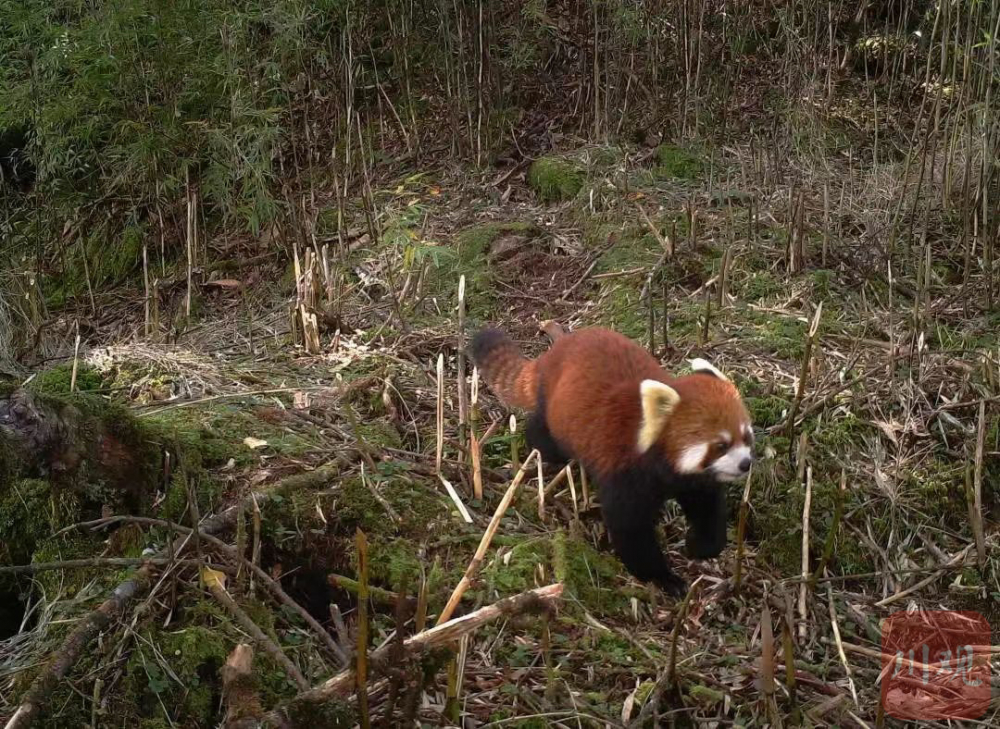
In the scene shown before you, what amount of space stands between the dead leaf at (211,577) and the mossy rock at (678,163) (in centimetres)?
405

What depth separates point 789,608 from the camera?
2012 mm

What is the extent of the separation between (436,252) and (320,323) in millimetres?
870

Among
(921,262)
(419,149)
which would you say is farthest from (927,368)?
(419,149)

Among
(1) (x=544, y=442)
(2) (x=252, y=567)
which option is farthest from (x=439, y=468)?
(2) (x=252, y=567)

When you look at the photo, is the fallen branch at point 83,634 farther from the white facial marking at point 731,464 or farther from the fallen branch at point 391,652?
the white facial marking at point 731,464

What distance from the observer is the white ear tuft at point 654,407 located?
2570 mm

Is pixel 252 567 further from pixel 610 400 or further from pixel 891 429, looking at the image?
pixel 891 429

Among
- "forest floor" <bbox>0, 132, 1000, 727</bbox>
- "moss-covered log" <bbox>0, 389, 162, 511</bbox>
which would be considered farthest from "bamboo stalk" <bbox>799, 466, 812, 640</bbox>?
"moss-covered log" <bbox>0, 389, 162, 511</bbox>

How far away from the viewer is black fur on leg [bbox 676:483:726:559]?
2.68 m

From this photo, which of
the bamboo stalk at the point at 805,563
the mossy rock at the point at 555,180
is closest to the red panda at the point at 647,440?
the bamboo stalk at the point at 805,563

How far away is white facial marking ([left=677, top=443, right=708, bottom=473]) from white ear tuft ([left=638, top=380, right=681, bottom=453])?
0.10 m

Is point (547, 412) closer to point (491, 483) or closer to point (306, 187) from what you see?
point (491, 483)

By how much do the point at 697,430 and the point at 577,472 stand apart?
0.63 m

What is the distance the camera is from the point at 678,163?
219 inches
